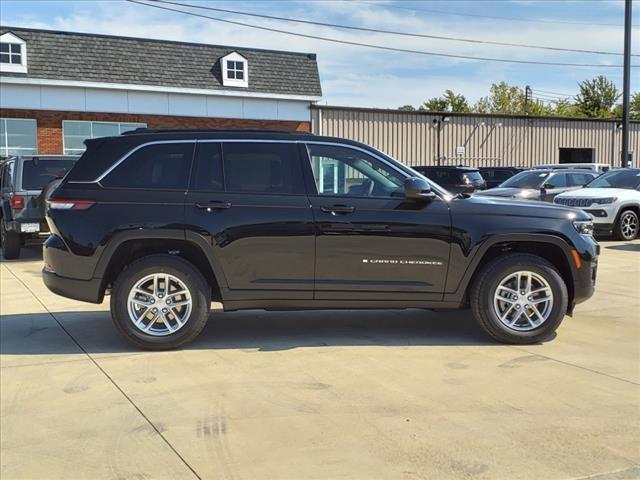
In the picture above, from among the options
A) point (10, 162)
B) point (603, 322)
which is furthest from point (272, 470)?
point (10, 162)

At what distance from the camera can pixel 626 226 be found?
14.9 meters

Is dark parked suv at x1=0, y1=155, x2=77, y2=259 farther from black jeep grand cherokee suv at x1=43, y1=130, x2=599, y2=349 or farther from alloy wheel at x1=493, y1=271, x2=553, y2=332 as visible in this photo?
alloy wheel at x1=493, y1=271, x2=553, y2=332

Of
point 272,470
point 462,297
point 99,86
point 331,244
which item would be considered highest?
point 99,86

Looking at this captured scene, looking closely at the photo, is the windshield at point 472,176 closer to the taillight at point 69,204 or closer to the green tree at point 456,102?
the taillight at point 69,204

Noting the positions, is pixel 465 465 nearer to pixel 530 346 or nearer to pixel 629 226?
pixel 530 346

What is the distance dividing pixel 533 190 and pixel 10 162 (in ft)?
41.8

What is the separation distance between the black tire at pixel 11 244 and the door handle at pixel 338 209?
8564mm

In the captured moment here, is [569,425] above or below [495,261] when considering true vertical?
below

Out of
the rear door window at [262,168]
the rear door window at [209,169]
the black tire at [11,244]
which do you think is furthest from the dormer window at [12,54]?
the rear door window at [262,168]

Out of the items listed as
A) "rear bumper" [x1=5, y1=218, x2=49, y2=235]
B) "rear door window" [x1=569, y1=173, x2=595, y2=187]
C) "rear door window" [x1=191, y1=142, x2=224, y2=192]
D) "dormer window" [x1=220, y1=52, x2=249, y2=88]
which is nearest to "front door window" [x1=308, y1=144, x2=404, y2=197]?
"rear door window" [x1=191, y1=142, x2=224, y2=192]

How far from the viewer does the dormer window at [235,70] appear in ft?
93.1

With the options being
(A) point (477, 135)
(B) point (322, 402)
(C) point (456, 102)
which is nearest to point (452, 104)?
(C) point (456, 102)

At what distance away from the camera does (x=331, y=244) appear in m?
5.65

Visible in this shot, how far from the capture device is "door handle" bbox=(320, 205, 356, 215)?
223 inches
